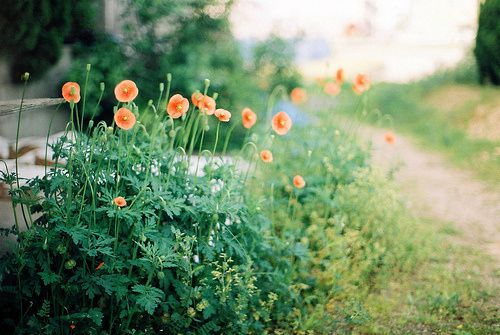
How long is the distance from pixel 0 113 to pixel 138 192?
2.04ft

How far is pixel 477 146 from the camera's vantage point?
20.7 ft

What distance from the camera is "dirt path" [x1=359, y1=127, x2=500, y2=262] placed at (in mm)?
4031

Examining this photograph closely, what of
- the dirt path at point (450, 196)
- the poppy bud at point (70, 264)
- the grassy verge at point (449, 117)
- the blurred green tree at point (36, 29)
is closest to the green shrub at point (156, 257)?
the poppy bud at point (70, 264)

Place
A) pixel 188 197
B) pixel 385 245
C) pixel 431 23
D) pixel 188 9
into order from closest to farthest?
pixel 188 197 → pixel 385 245 → pixel 188 9 → pixel 431 23

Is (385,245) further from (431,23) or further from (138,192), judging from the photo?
(431,23)

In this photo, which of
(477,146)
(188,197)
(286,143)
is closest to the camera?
(188,197)

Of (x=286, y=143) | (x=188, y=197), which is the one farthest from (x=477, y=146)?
(x=188, y=197)

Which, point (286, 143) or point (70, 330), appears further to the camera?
point (286, 143)

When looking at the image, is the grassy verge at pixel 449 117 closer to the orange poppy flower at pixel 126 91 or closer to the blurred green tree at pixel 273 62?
the blurred green tree at pixel 273 62

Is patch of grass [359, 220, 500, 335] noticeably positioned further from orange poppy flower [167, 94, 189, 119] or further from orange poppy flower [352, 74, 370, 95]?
orange poppy flower [167, 94, 189, 119]

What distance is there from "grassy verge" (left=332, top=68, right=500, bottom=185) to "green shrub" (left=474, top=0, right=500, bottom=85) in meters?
0.31

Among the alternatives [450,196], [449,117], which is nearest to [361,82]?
[450,196]

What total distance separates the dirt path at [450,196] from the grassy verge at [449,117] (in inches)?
10.4

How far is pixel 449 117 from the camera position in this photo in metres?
7.57
